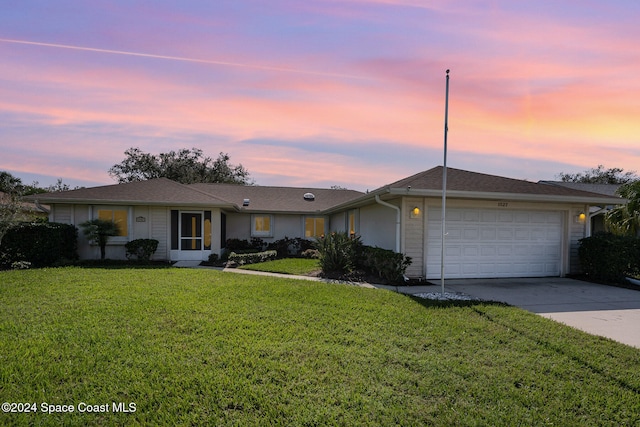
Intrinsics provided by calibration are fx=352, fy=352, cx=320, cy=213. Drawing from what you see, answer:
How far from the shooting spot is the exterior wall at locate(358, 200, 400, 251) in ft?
35.3

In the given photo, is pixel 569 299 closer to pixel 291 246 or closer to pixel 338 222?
pixel 338 222

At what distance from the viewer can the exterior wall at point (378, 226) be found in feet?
35.3

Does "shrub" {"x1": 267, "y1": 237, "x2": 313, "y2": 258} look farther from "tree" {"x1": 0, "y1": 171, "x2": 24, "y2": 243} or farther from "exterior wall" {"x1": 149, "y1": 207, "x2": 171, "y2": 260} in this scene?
"tree" {"x1": 0, "y1": 171, "x2": 24, "y2": 243}

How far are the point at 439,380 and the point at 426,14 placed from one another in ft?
24.0

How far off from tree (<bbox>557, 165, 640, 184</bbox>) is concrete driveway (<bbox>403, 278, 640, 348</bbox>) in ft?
131

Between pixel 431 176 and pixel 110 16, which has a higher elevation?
pixel 110 16

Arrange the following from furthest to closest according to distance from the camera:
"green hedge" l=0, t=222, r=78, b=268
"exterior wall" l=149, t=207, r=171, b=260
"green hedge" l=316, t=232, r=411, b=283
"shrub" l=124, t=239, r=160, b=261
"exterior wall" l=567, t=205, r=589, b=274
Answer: "exterior wall" l=149, t=207, r=171, b=260, "shrub" l=124, t=239, r=160, b=261, "green hedge" l=0, t=222, r=78, b=268, "exterior wall" l=567, t=205, r=589, b=274, "green hedge" l=316, t=232, r=411, b=283

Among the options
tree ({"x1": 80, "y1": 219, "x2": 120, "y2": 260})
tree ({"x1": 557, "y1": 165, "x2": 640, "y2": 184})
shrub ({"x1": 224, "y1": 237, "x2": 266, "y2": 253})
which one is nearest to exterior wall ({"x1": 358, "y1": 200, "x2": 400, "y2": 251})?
shrub ({"x1": 224, "y1": 237, "x2": 266, "y2": 253})

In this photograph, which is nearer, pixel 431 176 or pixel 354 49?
pixel 354 49

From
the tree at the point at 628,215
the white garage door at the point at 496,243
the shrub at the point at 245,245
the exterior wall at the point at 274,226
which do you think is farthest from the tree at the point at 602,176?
the shrub at the point at 245,245

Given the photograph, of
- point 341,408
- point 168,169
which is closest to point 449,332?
point 341,408

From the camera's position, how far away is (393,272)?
9516mm

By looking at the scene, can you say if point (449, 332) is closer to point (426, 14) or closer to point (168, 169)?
point (426, 14)

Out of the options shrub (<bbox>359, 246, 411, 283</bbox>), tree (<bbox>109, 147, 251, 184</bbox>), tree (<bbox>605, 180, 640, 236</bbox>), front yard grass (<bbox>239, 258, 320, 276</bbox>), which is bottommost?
front yard grass (<bbox>239, 258, 320, 276</bbox>)
